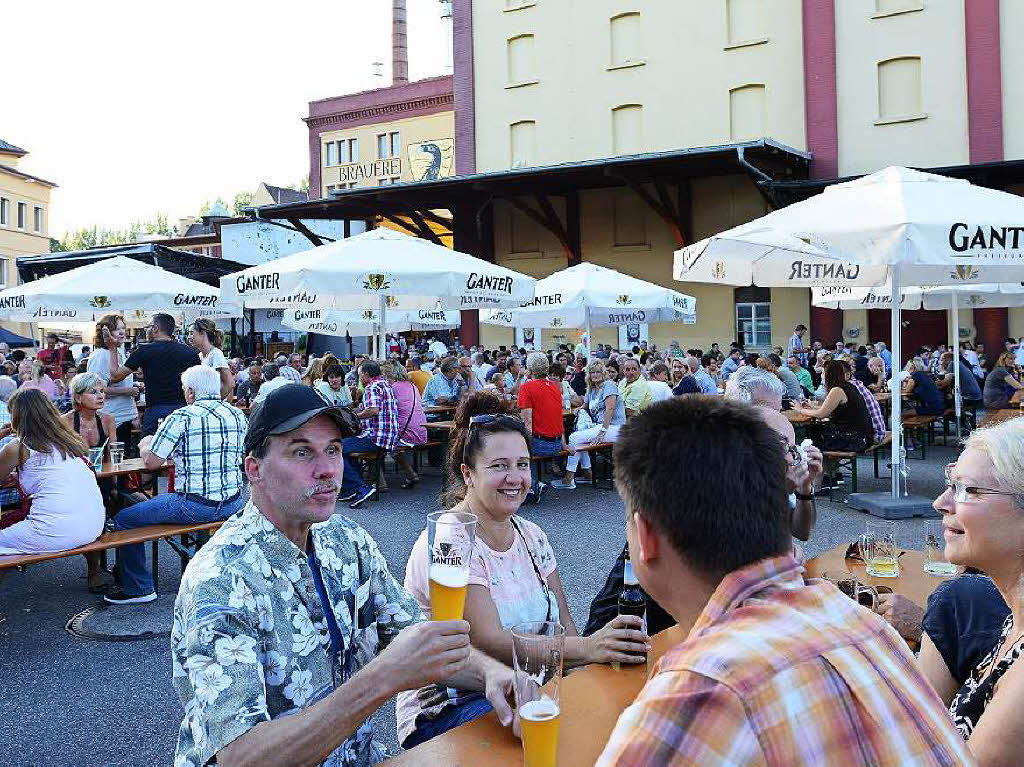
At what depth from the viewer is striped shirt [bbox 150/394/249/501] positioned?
6.09m

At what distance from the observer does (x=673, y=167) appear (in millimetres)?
23547

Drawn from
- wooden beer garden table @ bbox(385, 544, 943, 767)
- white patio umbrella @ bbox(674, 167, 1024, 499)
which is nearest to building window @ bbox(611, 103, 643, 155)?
white patio umbrella @ bbox(674, 167, 1024, 499)

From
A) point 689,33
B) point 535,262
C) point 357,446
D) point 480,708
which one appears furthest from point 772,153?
point 480,708

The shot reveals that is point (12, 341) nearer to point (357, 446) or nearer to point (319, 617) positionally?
point (357, 446)

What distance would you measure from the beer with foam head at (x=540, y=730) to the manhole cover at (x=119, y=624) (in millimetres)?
4262

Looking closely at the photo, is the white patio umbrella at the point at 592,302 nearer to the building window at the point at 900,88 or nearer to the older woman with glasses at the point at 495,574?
the older woman with glasses at the point at 495,574

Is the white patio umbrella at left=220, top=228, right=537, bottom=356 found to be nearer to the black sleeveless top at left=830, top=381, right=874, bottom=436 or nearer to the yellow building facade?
the black sleeveless top at left=830, top=381, right=874, bottom=436

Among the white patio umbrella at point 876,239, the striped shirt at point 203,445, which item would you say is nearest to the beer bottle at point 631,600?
the striped shirt at point 203,445

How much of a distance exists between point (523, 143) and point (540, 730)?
1115 inches

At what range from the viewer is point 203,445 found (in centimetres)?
610

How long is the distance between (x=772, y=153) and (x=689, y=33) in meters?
5.60

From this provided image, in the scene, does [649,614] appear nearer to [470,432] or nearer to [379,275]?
[470,432]

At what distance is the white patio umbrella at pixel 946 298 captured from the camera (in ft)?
43.9

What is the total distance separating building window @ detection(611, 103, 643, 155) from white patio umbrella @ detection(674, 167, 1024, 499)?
19.0m
